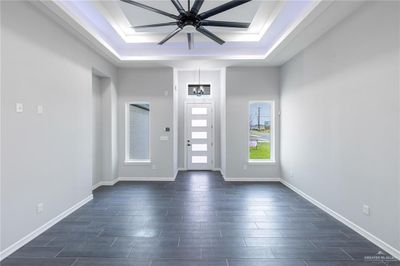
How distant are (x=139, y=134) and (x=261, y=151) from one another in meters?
3.40

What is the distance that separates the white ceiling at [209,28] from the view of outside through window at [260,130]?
1223mm

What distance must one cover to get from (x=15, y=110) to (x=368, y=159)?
4.32m

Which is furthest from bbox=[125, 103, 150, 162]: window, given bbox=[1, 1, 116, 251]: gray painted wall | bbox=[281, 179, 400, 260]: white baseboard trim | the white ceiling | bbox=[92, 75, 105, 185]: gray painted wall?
bbox=[281, 179, 400, 260]: white baseboard trim

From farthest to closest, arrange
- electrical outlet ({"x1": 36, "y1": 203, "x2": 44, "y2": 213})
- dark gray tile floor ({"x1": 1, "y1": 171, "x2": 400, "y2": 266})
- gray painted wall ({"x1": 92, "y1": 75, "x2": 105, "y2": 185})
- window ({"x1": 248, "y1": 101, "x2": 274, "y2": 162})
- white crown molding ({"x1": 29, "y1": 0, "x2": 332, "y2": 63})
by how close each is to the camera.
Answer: window ({"x1": 248, "y1": 101, "x2": 274, "y2": 162})
gray painted wall ({"x1": 92, "y1": 75, "x2": 105, "y2": 185})
white crown molding ({"x1": 29, "y1": 0, "x2": 332, "y2": 63})
electrical outlet ({"x1": 36, "y1": 203, "x2": 44, "y2": 213})
dark gray tile floor ({"x1": 1, "y1": 171, "x2": 400, "y2": 266})

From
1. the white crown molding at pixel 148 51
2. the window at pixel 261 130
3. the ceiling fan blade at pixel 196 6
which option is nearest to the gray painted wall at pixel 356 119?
the white crown molding at pixel 148 51

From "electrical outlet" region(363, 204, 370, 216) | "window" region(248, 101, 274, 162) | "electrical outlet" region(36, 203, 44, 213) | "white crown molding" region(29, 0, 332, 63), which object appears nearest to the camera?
"electrical outlet" region(363, 204, 370, 216)

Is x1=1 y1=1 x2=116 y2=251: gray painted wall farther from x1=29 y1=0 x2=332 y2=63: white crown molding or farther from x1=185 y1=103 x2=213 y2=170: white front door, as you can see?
x1=185 y1=103 x2=213 y2=170: white front door

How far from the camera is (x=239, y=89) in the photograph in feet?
18.5

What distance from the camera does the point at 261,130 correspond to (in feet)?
19.2

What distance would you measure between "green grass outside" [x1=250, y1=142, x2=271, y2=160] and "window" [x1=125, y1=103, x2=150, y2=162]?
2894 mm

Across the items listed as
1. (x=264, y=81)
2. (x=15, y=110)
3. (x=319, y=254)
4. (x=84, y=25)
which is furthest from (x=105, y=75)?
(x=319, y=254)

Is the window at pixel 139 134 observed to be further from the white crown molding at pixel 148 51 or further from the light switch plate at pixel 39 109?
the light switch plate at pixel 39 109

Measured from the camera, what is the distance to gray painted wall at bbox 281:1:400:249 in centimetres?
237

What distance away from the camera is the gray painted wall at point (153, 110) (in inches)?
224
